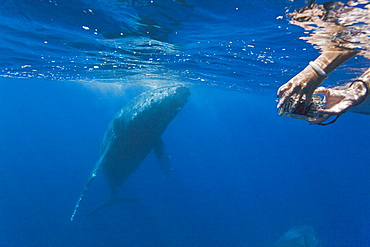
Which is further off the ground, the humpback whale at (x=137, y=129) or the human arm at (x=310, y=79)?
the human arm at (x=310, y=79)

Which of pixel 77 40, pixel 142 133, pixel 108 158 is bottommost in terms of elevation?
pixel 108 158

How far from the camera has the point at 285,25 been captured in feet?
26.7

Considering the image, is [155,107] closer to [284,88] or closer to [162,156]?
[162,156]

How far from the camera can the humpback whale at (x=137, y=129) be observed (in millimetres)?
14469

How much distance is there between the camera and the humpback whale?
1447cm

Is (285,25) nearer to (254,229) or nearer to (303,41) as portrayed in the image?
(303,41)

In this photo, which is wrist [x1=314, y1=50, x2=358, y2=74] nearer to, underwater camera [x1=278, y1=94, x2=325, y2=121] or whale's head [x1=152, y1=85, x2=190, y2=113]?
underwater camera [x1=278, y1=94, x2=325, y2=121]

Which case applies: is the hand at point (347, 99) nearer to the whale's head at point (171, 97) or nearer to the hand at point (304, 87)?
the hand at point (304, 87)

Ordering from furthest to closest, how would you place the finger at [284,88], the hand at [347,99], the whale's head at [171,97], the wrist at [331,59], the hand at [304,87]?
the whale's head at [171,97]
the finger at [284,88]
the wrist at [331,59]
the hand at [304,87]
the hand at [347,99]

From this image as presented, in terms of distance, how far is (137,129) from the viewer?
14500 mm

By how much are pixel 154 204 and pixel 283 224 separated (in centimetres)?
2214

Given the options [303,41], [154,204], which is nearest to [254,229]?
[154,204]

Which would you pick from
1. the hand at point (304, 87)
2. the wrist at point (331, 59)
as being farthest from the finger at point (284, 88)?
the wrist at point (331, 59)

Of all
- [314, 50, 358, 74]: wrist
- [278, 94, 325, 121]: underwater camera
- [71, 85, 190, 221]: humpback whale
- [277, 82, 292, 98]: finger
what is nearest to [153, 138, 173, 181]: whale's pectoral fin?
[71, 85, 190, 221]: humpback whale
